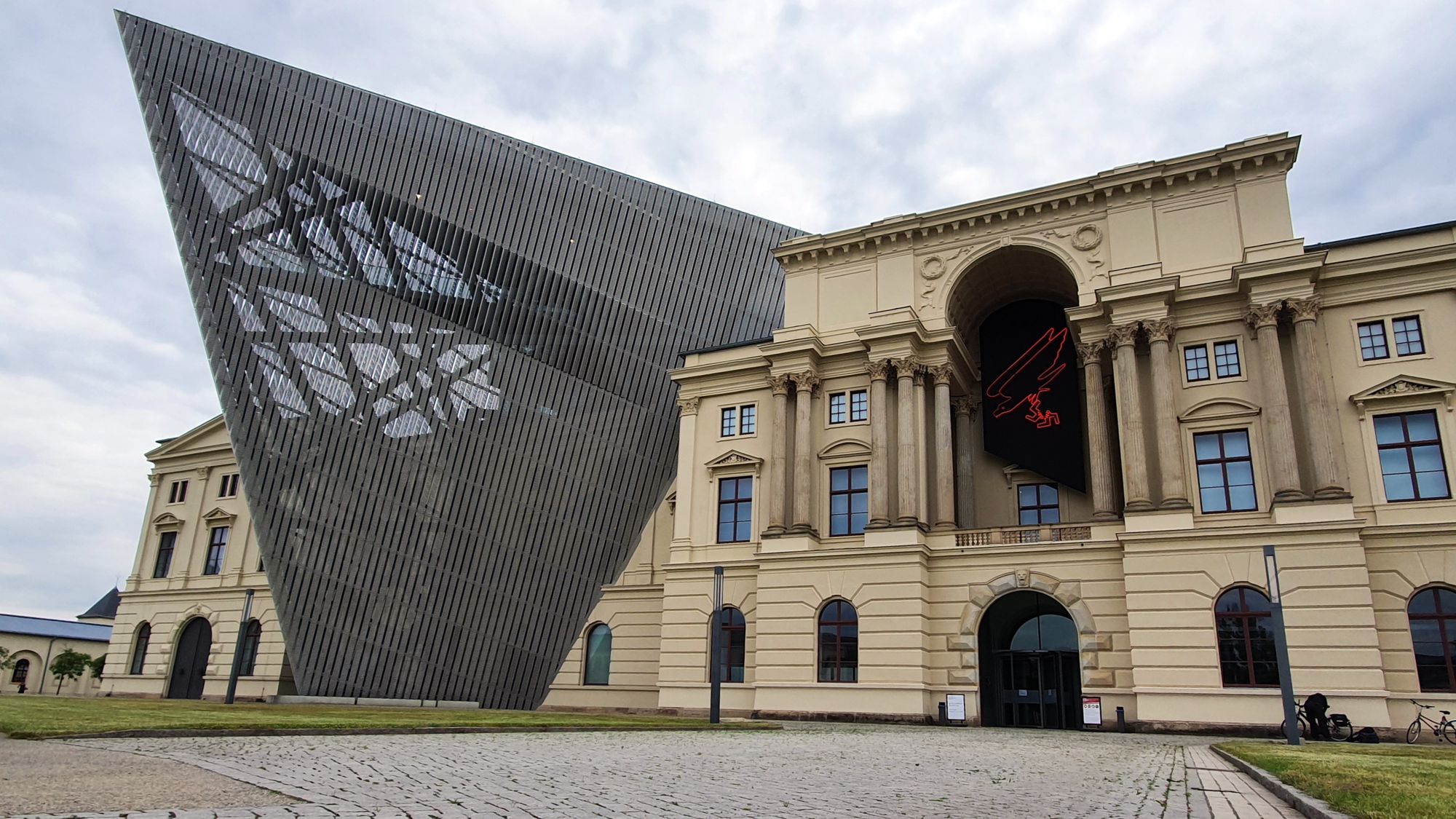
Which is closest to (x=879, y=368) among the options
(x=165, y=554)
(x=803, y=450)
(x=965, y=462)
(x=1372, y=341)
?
(x=803, y=450)

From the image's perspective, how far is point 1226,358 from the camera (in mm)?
33188

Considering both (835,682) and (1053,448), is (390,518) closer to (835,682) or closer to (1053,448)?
(835,682)

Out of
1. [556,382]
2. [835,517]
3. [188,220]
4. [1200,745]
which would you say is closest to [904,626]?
[835,517]

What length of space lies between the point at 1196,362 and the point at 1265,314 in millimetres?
2750

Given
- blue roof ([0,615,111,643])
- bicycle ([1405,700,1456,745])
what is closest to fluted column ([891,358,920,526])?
bicycle ([1405,700,1456,745])

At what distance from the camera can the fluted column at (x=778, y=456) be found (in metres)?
37.9

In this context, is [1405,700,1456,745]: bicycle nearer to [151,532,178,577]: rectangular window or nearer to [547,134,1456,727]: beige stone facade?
[547,134,1456,727]: beige stone facade

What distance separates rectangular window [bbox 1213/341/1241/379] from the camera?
1298 inches

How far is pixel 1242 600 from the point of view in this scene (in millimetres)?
29516

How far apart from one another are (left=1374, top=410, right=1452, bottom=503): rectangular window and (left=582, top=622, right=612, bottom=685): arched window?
1205 inches

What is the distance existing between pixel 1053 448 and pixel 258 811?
112ft

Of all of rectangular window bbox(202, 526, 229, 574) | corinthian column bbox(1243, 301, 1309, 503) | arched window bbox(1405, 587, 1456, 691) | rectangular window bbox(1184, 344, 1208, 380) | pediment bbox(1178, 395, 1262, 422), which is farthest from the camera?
rectangular window bbox(202, 526, 229, 574)

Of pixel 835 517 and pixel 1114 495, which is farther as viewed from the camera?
pixel 835 517

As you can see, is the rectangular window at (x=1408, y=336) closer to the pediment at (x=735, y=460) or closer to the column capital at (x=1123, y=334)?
the column capital at (x=1123, y=334)
